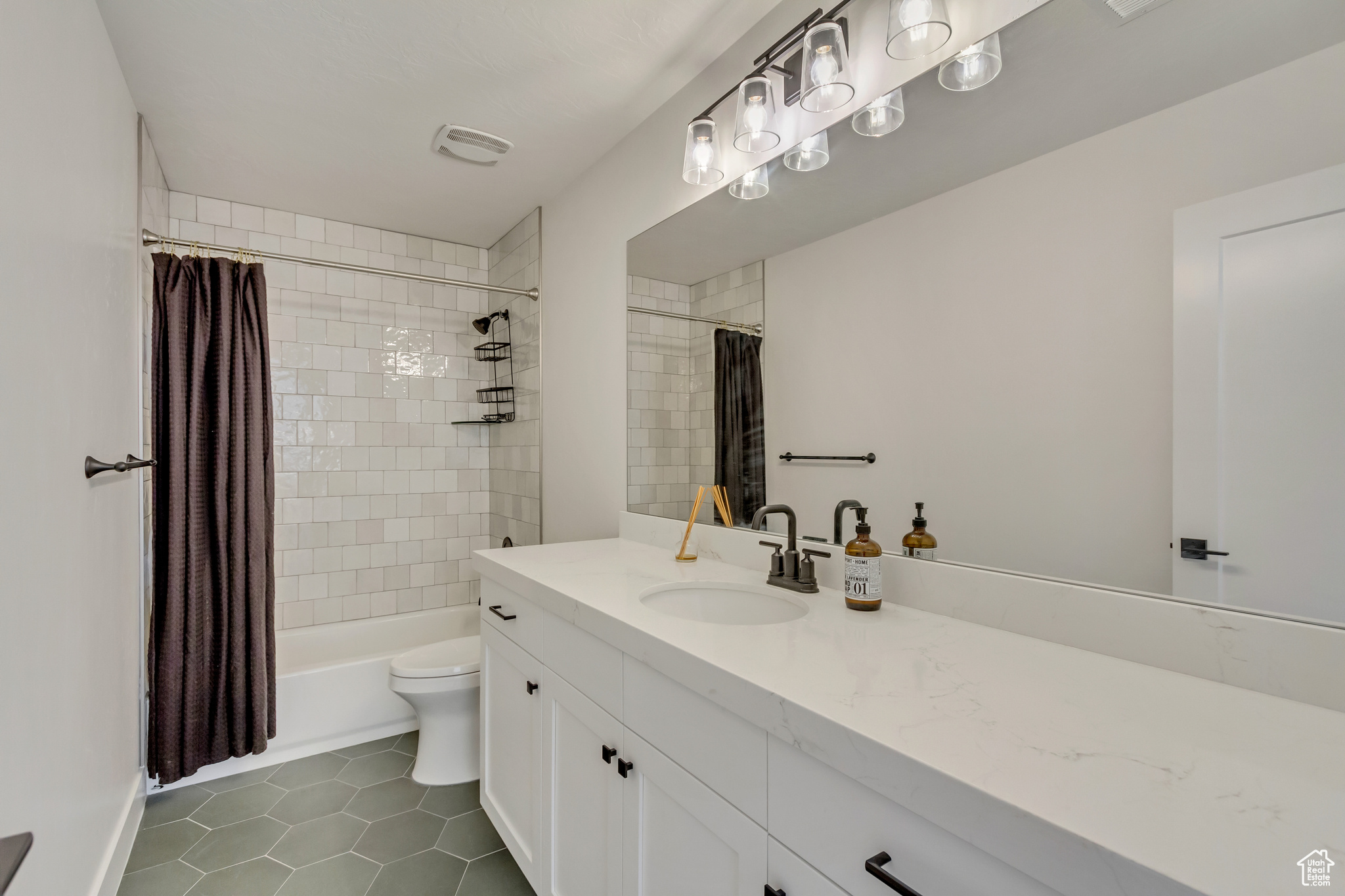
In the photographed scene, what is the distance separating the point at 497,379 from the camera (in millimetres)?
3383

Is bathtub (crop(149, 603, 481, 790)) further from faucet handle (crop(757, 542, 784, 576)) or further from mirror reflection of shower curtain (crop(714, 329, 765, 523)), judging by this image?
faucet handle (crop(757, 542, 784, 576))

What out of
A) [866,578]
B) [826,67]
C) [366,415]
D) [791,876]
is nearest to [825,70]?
[826,67]

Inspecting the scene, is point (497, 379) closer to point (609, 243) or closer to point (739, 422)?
point (609, 243)

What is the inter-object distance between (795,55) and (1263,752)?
5.28 ft

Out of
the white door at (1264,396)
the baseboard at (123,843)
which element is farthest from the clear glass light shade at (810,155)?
the baseboard at (123,843)

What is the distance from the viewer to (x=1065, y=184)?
104 cm

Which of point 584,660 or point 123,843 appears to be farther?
point 123,843

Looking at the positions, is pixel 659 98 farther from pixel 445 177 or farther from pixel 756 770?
Result: pixel 756 770

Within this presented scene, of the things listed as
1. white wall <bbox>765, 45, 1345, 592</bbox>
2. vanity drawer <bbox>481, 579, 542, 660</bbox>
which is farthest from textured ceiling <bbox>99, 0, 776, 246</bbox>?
vanity drawer <bbox>481, 579, 542, 660</bbox>

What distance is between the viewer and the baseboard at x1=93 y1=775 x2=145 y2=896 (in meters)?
1.63

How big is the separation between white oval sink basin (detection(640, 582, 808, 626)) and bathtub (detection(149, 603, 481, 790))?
1752 millimetres

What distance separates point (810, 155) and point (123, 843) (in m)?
2.74
